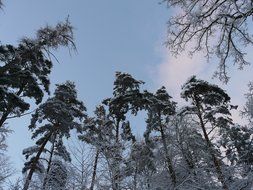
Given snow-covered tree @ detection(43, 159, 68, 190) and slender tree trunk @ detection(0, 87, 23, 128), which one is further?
slender tree trunk @ detection(0, 87, 23, 128)

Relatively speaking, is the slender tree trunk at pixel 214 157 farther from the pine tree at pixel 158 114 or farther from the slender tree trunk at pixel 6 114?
the slender tree trunk at pixel 6 114

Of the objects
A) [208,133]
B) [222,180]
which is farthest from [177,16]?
[208,133]

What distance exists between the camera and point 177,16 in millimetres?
9672

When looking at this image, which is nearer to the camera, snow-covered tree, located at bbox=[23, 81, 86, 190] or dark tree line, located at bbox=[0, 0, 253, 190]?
dark tree line, located at bbox=[0, 0, 253, 190]

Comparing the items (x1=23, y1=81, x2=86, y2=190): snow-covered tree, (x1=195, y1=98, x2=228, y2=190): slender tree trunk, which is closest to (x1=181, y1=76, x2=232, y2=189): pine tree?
(x1=195, y1=98, x2=228, y2=190): slender tree trunk

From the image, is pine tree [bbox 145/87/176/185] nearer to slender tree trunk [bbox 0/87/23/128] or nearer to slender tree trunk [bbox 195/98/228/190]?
slender tree trunk [bbox 195/98/228/190]

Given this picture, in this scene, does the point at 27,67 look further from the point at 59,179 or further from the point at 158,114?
the point at 158,114

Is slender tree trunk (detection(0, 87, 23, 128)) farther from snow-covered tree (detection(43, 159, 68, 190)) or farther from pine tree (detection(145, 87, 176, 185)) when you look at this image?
pine tree (detection(145, 87, 176, 185))

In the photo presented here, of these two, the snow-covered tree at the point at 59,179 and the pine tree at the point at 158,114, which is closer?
the snow-covered tree at the point at 59,179

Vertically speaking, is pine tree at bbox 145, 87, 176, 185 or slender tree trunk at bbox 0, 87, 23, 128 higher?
pine tree at bbox 145, 87, 176, 185

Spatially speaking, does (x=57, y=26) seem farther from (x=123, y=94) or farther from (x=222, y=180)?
(x=123, y=94)

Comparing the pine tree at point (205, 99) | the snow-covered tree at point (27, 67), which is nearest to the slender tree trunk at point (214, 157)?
the pine tree at point (205, 99)

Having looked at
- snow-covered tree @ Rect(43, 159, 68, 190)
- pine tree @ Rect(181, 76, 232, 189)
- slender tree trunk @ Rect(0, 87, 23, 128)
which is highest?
pine tree @ Rect(181, 76, 232, 189)

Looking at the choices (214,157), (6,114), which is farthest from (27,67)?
(214,157)
